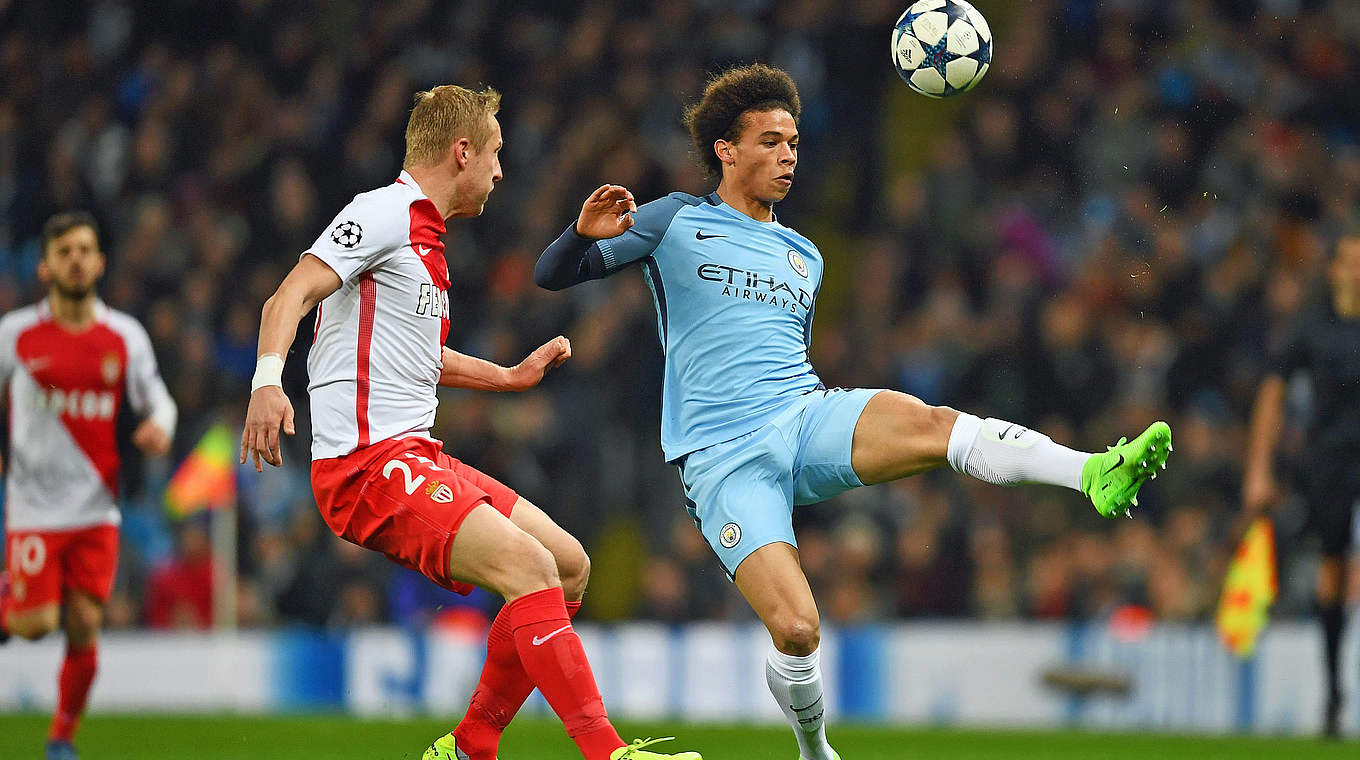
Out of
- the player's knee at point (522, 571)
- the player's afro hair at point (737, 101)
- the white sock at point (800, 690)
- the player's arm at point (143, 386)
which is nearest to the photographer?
the player's knee at point (522, 571)

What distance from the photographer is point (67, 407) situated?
8.17 metres

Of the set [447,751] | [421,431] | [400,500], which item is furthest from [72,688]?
[400,500]

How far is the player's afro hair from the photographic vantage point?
20.0 feet

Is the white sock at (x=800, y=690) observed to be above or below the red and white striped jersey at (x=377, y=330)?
below

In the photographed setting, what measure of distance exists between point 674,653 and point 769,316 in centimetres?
627

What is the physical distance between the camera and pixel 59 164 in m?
14.6

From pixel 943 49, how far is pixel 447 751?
3.25 m

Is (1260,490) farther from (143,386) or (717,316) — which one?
(143,386)

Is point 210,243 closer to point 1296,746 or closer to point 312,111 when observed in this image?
point 312,111

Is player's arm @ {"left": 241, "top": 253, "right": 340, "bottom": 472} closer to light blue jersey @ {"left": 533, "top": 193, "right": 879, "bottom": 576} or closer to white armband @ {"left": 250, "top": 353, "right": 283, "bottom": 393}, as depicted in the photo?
white armband @ {"left": 250, "top": 353, "right": 283, "bottom": 393}

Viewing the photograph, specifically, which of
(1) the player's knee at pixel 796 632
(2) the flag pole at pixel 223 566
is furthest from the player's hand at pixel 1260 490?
(2) the flag pole at pixel 223 566

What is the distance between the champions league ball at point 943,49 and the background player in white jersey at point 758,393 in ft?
2.30

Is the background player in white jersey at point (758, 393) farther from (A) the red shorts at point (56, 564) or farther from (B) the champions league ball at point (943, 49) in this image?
(A) the red shorts at point (56, 564)

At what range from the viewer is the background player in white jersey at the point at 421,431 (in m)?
4.91
